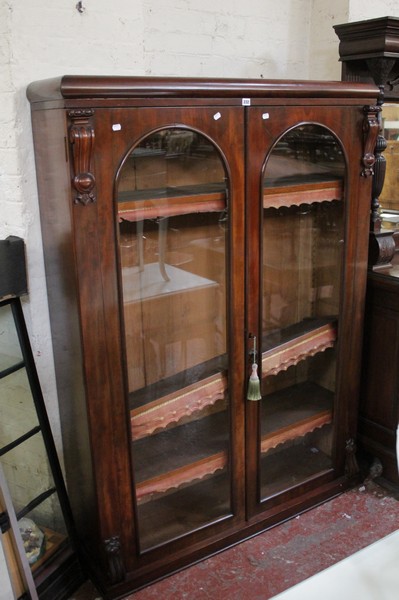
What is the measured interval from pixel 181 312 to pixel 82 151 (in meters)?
0.67

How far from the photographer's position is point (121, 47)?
1928 millimetres

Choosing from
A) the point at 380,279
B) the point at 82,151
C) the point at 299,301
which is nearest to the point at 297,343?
the point at 299,301

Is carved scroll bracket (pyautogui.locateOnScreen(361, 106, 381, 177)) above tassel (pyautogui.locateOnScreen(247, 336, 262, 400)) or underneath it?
above

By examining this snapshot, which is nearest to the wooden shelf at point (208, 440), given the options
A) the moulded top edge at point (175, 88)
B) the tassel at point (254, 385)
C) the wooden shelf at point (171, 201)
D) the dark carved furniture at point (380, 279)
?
the tassel at point (254, 385)

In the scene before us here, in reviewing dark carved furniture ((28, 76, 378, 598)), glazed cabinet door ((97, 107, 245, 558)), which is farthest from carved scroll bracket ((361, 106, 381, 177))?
glazed cabinet door ((97, 107, 245, 558))

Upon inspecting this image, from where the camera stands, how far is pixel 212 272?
1.95m

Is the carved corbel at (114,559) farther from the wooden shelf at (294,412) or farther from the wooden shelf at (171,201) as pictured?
the wooden shelf at (171,201)

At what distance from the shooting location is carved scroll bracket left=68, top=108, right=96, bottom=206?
58.4 inches

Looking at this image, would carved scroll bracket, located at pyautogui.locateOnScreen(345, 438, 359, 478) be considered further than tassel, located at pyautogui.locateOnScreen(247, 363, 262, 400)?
Yes

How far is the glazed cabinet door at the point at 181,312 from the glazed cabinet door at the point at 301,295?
8 centimetres

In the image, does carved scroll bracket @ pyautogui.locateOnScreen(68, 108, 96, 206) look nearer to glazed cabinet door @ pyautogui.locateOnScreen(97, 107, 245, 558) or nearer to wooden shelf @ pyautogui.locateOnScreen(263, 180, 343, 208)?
glazed cabinet door @ pyautogui.locateOnScreen(97, 107, 245, 558)

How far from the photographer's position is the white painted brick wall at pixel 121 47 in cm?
174

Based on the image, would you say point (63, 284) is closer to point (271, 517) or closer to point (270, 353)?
point (270, 353)

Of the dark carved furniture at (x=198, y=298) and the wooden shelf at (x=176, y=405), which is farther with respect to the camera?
the wooden shelf at (x=176, y=405)
